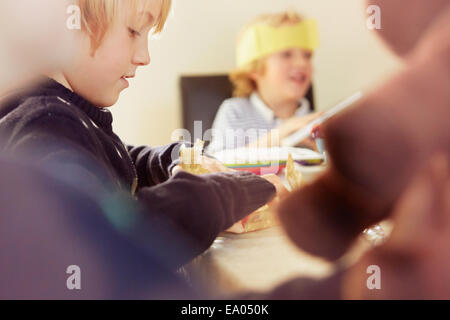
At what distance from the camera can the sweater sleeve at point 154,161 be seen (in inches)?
14.9

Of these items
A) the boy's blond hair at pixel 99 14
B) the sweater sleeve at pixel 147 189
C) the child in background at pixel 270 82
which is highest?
the boy's blond hair at pixel 99 14

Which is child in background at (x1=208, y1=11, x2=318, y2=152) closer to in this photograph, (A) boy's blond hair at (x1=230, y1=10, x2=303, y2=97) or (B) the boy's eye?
(A) boy's blond hair at (x1=230, y1=10, x2=303, y2=97)

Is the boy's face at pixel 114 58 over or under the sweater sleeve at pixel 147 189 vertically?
over

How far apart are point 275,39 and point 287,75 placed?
4 cm

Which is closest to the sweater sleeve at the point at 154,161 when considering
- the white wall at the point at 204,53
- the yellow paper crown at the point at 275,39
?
the white wall at the point at 204,53

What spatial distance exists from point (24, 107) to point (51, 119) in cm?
2

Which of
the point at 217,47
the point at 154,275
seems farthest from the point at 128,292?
the point at 217,47

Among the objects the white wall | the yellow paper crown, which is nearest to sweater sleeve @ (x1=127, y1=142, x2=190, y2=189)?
the white wall

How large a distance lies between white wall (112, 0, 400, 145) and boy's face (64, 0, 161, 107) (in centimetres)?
2

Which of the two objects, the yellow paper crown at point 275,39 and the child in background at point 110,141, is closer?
the child in background at point 110,141

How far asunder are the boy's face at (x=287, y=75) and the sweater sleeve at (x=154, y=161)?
0.11 m

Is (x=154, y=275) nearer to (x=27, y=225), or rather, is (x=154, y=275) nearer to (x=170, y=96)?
(x=27, y=225)

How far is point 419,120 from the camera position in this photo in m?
0.17

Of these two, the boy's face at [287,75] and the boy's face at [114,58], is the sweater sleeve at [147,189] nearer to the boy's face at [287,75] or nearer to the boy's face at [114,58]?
the boy's face at [114,58]
